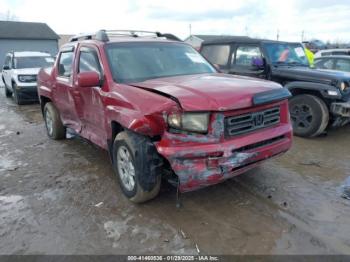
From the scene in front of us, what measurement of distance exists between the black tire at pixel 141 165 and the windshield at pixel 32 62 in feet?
32.2

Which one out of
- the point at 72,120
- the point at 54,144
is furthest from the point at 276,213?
the point at 54,144

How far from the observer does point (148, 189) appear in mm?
3473

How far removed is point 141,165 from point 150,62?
161cm

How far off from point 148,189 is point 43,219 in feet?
4.05

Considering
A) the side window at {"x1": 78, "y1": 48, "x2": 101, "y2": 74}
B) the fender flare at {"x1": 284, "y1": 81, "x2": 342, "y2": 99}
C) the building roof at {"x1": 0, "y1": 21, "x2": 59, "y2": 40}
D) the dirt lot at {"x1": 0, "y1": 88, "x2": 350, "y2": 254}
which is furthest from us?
the building roof at {"x1": 0, "y1": 21, "x2": 59, "y2": 40}

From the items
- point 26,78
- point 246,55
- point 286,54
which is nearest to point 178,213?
point 246,55

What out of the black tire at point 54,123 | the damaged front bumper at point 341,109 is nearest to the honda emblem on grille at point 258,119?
the damaged front bumper at point 341,109

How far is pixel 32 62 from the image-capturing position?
1229 cm

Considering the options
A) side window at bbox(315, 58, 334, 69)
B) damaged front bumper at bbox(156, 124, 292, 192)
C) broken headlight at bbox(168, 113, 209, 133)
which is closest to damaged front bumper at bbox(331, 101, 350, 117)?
damaged front bumper at bbox(156, 124, 292, 192)

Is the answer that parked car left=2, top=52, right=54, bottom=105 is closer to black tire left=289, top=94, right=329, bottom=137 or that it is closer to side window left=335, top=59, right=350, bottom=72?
black tire left=289, top=94, right=329, bottom=137

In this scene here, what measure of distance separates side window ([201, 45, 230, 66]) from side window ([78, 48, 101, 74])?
372 centimetres

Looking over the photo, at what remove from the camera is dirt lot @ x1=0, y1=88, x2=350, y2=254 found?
3027 mm

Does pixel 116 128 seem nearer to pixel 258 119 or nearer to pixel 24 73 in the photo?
pixel 258 119

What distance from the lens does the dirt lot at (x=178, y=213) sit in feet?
9.93
